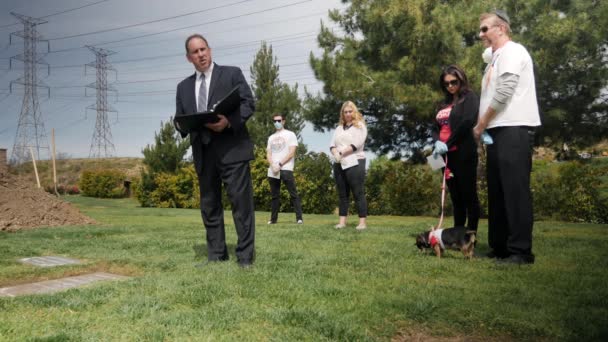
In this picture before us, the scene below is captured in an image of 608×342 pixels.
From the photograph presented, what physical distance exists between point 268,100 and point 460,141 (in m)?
19.8

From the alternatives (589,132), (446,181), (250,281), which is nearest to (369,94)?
(589,132)

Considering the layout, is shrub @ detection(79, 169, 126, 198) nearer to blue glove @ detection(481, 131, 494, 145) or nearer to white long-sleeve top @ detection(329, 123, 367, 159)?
white long-sleeve top @ detection(329, 123, 367, 159)

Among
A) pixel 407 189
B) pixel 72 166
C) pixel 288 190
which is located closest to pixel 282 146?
pixel 288 190

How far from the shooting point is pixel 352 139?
711 cm

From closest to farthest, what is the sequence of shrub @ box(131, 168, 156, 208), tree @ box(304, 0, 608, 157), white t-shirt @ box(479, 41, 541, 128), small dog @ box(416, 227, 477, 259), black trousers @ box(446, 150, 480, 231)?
1. white t-shirt @ box(479, 41, 541, 128)
2. small dog @ box(416, 227, 477, 259)
3. black trousers @ box(446, 150, 480, 231)
4. tree @ box(304, 0, 608, 157)
5. shrub @ box(131, 168, 156, 208)

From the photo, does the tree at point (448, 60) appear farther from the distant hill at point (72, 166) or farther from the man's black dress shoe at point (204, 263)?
the distant hill at point (72, 166)

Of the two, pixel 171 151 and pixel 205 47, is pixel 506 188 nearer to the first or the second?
pixel 205 47

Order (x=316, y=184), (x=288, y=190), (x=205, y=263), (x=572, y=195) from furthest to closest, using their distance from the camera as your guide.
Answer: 1. (x=316, y=184)
2. (x=572, y=195)
3. (x=288, y=190)
4. (x=205, y=263)

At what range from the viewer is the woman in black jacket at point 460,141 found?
15.5ft

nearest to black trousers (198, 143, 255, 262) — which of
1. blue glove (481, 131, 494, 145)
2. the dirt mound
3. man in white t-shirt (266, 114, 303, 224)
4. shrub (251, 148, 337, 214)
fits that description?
blue glove (481, 131, 494, 145)

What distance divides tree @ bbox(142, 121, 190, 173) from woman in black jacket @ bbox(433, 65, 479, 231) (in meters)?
19.7

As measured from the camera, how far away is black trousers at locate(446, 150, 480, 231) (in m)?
4.83

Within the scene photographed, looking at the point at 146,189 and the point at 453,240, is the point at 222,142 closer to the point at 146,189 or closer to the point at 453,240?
the point at 453,240

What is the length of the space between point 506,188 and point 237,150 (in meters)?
2.26
